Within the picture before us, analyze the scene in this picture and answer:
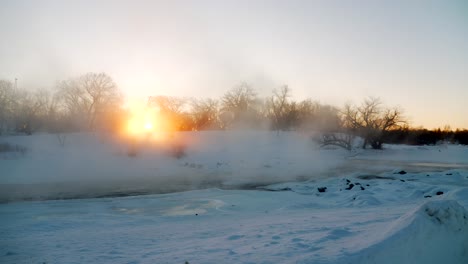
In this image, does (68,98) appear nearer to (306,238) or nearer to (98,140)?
(98,140)

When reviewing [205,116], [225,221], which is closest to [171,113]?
[205,116]

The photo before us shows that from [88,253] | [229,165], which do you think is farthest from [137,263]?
[229,165]

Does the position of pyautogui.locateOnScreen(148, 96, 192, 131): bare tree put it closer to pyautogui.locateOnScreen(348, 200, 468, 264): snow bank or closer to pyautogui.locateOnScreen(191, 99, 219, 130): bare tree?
pyautogui.locateOnScreen(191, 99, 219, 130): bare tree

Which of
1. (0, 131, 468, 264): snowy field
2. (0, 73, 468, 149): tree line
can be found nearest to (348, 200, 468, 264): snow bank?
(0, 131, 468, 264): snowy field

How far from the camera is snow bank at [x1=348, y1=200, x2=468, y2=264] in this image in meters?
4.11

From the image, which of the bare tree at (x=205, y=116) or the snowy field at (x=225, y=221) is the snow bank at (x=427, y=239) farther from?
the bare tree at (x=205, y=116)

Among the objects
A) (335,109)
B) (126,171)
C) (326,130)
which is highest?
(335,109)

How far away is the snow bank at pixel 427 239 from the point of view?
4.11 meters

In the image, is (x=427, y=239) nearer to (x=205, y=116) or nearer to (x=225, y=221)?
(x=225, y=221)

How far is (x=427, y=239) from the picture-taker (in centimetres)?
440

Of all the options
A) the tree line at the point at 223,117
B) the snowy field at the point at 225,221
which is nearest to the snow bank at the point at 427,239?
the snowy field at the point at 225,221

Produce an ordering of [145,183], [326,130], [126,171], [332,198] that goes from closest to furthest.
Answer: [332,198], [145,183], [126,171], [326,130]

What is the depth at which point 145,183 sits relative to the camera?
60.7ft

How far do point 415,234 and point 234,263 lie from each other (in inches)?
93.8
